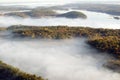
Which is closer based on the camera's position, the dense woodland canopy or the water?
the dense woodland canopy

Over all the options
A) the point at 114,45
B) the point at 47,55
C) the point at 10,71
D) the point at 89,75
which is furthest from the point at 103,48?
the point at 10,71

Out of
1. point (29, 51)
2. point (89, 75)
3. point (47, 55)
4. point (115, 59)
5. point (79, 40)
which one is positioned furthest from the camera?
point (79, 40)

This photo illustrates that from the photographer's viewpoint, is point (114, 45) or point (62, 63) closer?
point (62, 63)

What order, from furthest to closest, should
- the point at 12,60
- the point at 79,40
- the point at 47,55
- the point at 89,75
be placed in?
the point at 79,40
the point at 47,55
the point at 12,60
the point at 89,75

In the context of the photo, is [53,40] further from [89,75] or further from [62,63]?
[89,75]

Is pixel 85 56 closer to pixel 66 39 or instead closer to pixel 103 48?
pixel 103 48

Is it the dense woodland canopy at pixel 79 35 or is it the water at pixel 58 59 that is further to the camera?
the water at pixel 58 59

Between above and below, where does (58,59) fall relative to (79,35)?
above

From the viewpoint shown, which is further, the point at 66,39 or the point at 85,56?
the point at 66,39

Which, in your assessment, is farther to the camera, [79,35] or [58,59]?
[79,35]

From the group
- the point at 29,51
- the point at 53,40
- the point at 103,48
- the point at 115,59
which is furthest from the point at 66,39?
the point at 115,59
